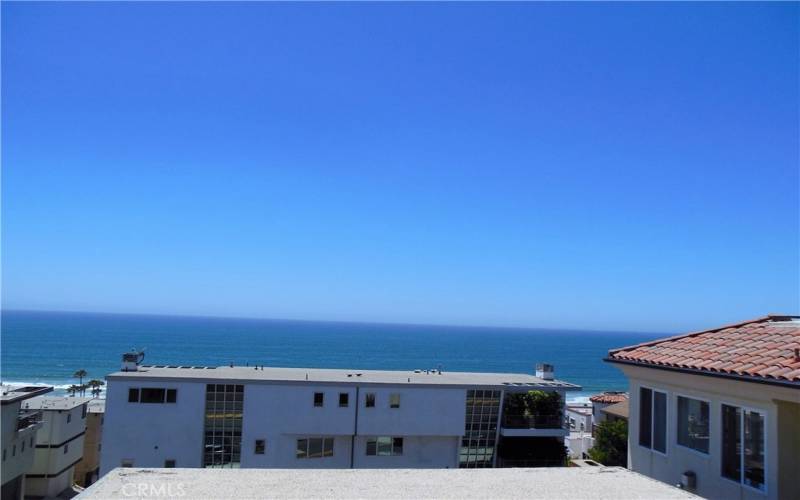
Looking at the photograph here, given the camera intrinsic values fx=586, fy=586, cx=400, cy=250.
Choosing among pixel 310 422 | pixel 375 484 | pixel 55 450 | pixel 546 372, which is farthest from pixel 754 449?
pixel 55 450

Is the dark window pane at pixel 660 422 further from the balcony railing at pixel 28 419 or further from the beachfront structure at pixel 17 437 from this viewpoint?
the balcony railing at pixel 28 419

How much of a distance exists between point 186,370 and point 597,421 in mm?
32059

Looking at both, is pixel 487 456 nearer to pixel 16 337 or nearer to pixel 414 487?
pixel 414 487

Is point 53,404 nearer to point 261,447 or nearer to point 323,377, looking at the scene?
point 261,447

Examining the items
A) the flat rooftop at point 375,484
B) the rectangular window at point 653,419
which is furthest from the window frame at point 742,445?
the rectangular window at point 653,419

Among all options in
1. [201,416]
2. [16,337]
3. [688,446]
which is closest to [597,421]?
[201,416]

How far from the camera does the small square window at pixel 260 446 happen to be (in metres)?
25.5

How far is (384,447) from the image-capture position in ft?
87.7

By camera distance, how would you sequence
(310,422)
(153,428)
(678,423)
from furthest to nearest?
(310,422)
(153,428)
(678,423)

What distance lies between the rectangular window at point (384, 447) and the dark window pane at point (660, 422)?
60.4 ft

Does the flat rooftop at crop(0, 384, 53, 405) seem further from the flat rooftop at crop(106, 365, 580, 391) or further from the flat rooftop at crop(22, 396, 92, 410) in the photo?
the flat rooftop at crop(22, 396, 92, 410)

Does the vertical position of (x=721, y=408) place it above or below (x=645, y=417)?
above

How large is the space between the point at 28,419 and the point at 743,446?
31.4 metres

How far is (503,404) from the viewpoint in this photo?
2803cm
